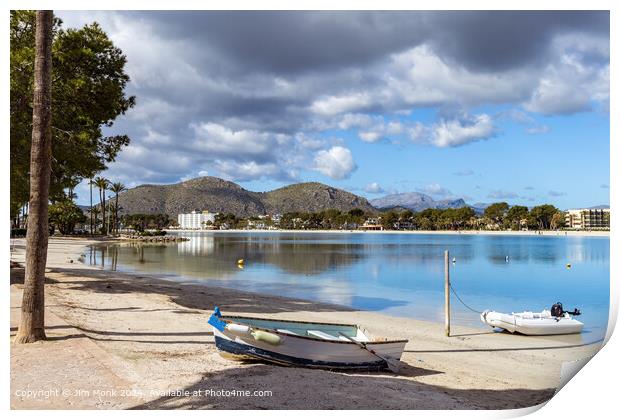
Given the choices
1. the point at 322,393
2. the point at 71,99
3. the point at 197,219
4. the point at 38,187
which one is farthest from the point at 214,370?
the point at 197,219

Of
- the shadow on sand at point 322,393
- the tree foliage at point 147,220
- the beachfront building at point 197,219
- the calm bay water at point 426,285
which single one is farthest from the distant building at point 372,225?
the shadow on sand at point 322,393

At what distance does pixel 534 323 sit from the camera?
1384 cm

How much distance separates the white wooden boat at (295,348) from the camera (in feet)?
26.7

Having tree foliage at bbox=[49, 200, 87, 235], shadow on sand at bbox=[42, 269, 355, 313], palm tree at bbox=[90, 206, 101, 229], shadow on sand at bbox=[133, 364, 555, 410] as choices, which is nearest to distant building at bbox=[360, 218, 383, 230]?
palm tree at bbox=[90, 206, 101, 229]

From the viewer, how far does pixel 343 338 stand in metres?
9.24

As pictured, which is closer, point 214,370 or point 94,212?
point 214,370

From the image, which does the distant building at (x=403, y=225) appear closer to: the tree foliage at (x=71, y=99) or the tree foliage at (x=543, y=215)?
the tree foliage at (x=543, y=215)

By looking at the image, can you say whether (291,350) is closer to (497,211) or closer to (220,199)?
(497,211)

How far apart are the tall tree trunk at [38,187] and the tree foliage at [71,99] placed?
369cm

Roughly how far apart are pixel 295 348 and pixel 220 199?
187027mm

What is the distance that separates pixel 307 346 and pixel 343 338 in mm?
1179

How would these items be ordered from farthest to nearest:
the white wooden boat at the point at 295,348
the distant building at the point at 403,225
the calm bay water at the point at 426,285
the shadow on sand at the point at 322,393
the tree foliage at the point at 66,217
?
the distant building at the point at 403,225, the tree foliage at the point at 66,217, the calm bay water at the point at 426,285, the white wooden boat at the point at 295,348, the shadow on sand at the point at 322,393
